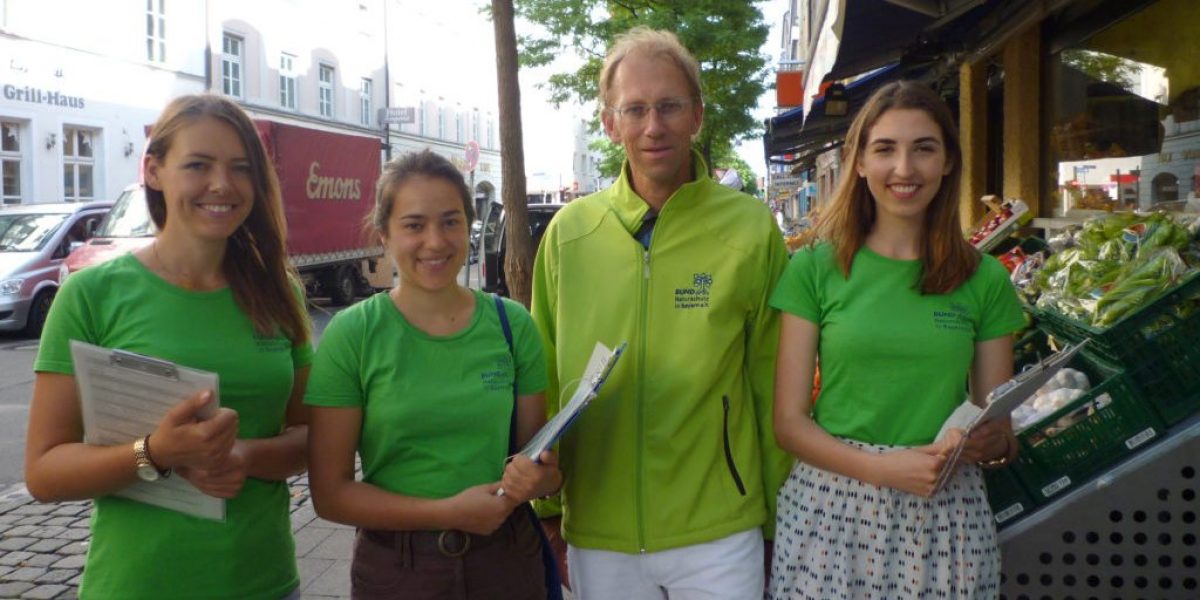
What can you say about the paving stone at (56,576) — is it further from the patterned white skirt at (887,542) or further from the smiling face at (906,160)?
the smiling face at (906,160)

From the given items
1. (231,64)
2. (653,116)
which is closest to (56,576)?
(653,116)

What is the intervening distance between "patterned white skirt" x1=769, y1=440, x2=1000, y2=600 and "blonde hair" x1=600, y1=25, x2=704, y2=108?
3.19 feet

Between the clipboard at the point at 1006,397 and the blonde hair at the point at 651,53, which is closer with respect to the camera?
the clipboard at the point at 1006,397

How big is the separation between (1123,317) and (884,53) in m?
6.35

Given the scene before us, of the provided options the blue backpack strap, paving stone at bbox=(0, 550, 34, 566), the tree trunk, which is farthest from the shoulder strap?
the tree trunk

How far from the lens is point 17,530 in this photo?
5598 millimetres

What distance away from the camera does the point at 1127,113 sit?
18.2ft

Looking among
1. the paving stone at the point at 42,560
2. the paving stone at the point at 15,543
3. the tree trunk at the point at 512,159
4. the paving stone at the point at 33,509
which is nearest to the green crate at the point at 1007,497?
the paving stone at the point at 42,560

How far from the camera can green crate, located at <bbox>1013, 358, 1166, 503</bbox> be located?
9.33ft

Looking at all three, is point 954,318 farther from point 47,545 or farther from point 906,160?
point 47,545

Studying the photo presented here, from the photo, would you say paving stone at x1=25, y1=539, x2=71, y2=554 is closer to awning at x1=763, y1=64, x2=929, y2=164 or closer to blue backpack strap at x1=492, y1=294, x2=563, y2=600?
blue backpack strap at x1=492, y1=294, x2=563, y2=600

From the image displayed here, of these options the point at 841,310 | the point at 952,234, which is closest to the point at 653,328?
the point at 841,310

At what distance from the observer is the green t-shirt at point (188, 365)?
1.91 meters

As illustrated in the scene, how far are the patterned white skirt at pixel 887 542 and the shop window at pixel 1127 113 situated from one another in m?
2.57
